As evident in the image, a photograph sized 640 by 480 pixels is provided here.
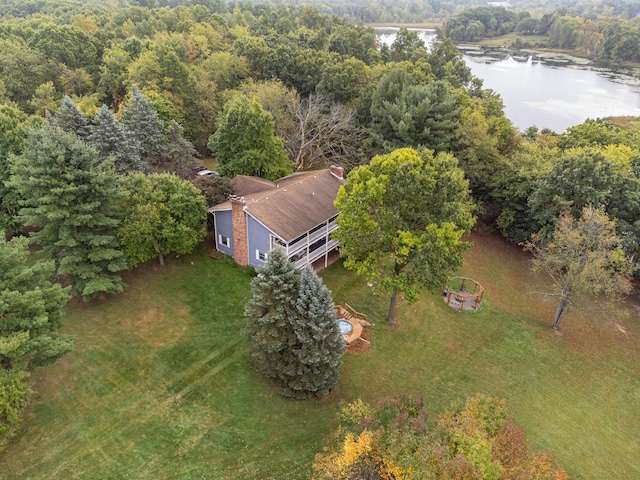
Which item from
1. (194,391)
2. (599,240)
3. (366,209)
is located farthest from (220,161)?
(599,240)

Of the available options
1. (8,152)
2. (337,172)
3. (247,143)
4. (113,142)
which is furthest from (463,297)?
(8,152)

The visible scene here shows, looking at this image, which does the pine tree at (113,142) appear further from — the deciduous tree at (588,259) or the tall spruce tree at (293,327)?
the deciduous tree at (588,259)

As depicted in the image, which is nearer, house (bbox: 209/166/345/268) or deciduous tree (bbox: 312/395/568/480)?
deciduous tree (bbox: 312/395/568/480)

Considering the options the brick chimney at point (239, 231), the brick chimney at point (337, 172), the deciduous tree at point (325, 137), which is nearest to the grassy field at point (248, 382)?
the brick chimney at point (239, 231)

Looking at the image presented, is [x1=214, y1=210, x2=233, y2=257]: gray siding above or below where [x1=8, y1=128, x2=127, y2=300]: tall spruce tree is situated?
below

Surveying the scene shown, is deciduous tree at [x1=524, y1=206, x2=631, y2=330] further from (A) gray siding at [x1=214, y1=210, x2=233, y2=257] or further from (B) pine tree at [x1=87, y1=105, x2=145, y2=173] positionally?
(B) pine tree at [x1=87, y1=105, x2=145, y2=173]

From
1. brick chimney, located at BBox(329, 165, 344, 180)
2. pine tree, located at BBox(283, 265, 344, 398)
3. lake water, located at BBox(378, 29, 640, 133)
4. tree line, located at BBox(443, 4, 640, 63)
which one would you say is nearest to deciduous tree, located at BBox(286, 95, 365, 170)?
brick chimney, located at BBox(329, 165, 344, 180)

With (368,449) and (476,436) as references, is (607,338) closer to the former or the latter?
(476,436)
